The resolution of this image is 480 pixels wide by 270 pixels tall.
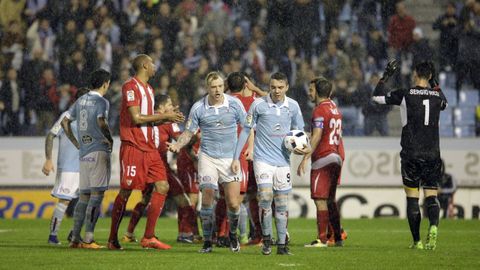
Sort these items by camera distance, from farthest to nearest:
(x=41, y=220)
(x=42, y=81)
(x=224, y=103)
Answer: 1. (x=42, y=81)
2. (x=41, y=220)
3. (x=224, y=103)

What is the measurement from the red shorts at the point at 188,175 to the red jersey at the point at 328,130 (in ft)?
6.49

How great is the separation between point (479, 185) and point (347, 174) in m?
2.66

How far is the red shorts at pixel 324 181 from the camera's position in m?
14.4

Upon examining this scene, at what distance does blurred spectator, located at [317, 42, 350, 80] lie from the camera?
23172 millimetres

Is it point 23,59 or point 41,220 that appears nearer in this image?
point 41,220

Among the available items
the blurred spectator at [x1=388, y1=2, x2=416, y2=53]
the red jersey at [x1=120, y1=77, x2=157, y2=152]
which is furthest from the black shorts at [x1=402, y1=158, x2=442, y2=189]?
the blurred spectator at [x1=388, y1=2, x2=416, y2=53]

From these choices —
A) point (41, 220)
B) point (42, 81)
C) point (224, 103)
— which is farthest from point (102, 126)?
point (42, 81)

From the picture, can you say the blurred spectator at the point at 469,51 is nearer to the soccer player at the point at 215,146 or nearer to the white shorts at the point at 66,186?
the white shorts at the point at 66,186

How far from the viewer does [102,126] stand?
13.2 meters

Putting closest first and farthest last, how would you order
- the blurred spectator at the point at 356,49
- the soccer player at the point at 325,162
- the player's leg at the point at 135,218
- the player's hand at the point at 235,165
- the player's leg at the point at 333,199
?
the player's hand at the point at 235,165 → the player's leg at the point at 135,218 → the soccer player at the point at 325,162 → the player's leg at the point at 333,199 → the blurred spectator at the point at 356,49

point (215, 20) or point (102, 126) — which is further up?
point (215, 20)

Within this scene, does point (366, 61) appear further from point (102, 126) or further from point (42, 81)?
point (102, 126)

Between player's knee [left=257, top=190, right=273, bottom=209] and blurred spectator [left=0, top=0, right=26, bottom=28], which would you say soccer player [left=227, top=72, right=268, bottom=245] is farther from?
blurred spectator [left=0, top=0, right=26, bottom=28]

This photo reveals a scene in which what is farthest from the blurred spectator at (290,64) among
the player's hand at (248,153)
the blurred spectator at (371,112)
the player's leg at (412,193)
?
the player's hand at (248,153)
